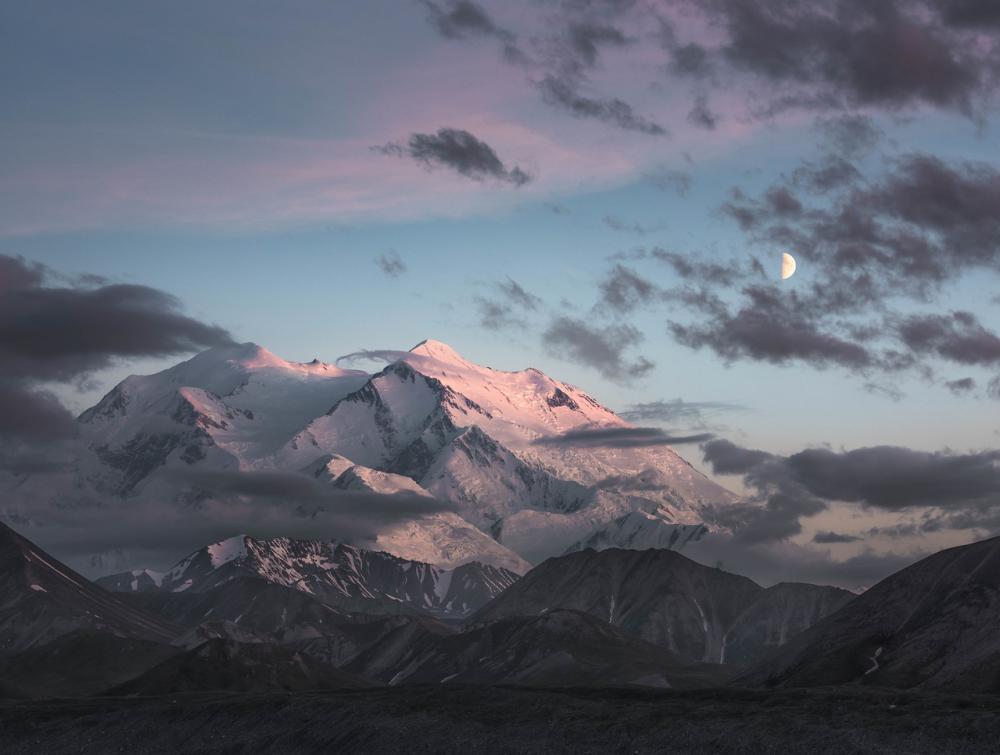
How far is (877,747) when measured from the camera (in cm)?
15300

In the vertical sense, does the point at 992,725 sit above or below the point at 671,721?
above

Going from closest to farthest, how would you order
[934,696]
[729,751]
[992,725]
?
[992,725] → [729,751] → [934,696]

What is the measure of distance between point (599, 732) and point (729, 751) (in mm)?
21055

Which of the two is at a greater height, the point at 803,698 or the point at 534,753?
the point at 803,698

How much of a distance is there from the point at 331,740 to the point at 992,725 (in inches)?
3550

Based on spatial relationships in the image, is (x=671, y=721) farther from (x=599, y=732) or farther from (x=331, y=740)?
(x=331, y=740)

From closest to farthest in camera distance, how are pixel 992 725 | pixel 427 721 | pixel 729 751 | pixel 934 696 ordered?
1. pixel 992 725
2. pixel 729 751
3. pixel 934 696
4. pixel 427 721

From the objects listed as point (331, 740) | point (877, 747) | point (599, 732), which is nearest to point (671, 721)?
point (599, 732)

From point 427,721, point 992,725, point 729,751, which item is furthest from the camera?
point 427,721

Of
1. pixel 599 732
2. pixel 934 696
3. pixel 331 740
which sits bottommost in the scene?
pixel 331 740

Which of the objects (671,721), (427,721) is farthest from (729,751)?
(427,721)

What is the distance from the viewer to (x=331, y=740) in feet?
656

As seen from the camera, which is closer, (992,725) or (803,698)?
(992,725)

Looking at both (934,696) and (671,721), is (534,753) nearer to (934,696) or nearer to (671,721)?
(671,721)
